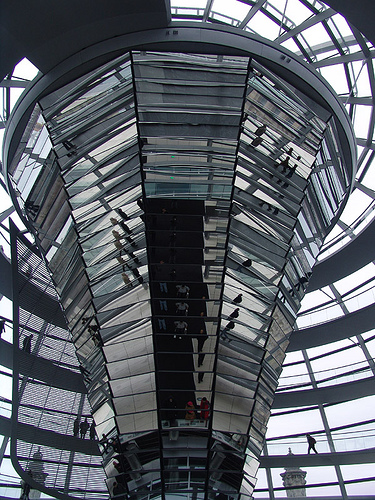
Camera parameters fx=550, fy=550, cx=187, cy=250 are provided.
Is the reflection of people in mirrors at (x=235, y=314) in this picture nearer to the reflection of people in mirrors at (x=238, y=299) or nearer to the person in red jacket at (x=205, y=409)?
the reflection of people in mirrors at (x=238, y=299)

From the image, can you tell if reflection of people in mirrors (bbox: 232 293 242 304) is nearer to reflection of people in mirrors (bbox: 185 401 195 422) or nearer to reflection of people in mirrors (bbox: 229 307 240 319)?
reflection of people in mirrors (bbox: 229 307 240 319)

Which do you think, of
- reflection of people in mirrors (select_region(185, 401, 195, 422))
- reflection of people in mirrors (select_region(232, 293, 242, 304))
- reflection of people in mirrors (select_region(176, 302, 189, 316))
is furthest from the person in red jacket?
reflection of people in mirrors (select_region(232, 293, 242, 304))

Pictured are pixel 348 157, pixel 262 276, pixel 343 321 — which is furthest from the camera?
pixel 343 321

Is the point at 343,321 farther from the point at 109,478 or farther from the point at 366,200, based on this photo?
the point at 109,478

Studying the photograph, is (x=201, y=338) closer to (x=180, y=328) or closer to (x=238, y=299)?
(x=180, y=328)

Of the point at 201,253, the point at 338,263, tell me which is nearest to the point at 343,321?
the point at 338,263

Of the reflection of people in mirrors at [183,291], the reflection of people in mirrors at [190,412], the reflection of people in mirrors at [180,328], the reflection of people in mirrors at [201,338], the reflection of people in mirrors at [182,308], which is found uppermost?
the reflection of people in mirrors at [183,291]

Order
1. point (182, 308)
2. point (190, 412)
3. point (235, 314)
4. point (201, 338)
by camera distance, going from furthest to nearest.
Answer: point (235, 314) → point (201, 338) → point (182, 308) → point (190, 412)

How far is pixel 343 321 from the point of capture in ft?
86.3

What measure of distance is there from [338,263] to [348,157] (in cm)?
750

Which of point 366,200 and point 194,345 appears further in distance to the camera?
point 366,200

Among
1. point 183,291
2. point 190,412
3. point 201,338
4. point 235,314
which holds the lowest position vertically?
point 190,412

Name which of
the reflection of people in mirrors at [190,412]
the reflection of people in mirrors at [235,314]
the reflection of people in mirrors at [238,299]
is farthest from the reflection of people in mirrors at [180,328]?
the reflection of people in mirrors at [190,412]

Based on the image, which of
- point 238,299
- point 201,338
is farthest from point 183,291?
point 238,299
